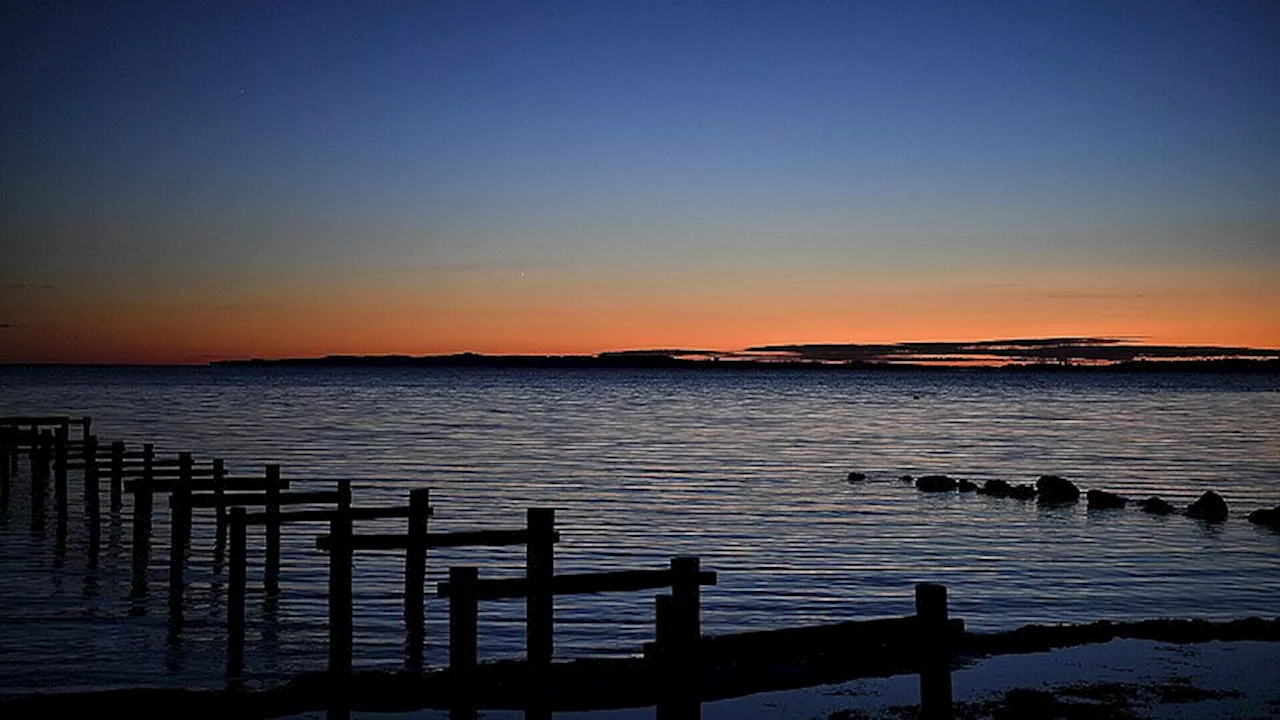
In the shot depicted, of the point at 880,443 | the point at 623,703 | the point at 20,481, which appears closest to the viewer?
the point at 623,703

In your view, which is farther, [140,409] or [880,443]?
[140,409]

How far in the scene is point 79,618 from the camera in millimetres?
20516

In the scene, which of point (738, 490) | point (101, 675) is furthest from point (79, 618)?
point (738, 490)

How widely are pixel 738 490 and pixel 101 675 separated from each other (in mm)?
29555

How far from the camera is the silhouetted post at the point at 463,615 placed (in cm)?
1164

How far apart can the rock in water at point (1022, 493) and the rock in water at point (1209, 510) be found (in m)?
6.84

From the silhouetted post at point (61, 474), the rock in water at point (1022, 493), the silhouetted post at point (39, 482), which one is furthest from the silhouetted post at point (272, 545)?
the rock in water at point (1022, 493)

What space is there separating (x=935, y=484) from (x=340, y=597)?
33.3 m

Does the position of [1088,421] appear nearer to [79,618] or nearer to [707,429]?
[707,429]

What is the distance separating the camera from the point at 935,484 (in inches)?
1813

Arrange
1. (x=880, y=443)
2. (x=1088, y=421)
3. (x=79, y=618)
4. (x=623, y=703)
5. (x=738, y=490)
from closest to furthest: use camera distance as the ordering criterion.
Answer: (x=623, y=703)
(x=79, y=618)
(x=738, y=490)
(x=880, y=443)
(x=1088, y=421)

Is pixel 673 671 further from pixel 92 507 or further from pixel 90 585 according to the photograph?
pixel 92 507

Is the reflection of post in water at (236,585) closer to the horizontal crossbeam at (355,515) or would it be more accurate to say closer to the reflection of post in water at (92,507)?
the horizontal crossbeam at (355,515)

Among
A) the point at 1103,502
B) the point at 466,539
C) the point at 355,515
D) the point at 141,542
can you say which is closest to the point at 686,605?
the point at 466,539
